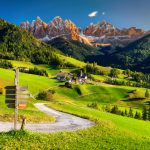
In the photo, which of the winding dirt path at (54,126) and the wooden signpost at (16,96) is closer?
the wooden signpost at (16,96)

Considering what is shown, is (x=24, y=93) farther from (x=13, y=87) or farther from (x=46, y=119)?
(x=46, y=119)

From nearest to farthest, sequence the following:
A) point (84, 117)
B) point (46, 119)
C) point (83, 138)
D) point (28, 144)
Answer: point (28, 144), point (83, 138), point (46, 119), point (84, 117)

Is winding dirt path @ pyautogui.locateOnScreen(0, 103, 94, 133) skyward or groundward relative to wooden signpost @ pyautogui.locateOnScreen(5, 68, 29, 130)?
groundward

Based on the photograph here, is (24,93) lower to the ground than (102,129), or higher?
higher

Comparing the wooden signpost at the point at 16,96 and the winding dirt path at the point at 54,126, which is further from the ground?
the wooden signpost at the point at 16,96

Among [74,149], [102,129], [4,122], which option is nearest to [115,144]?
[74,149]

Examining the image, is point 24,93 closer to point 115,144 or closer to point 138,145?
point 115,144

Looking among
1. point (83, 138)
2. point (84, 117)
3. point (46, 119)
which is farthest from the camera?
point (84, 117)

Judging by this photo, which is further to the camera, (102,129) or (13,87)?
(102,129)

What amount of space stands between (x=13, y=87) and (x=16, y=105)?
167 centimetres

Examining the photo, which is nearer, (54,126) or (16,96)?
(16,96)

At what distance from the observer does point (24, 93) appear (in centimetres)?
3309

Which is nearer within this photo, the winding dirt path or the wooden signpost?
the wooden signpost

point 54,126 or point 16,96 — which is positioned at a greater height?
point 16,96
